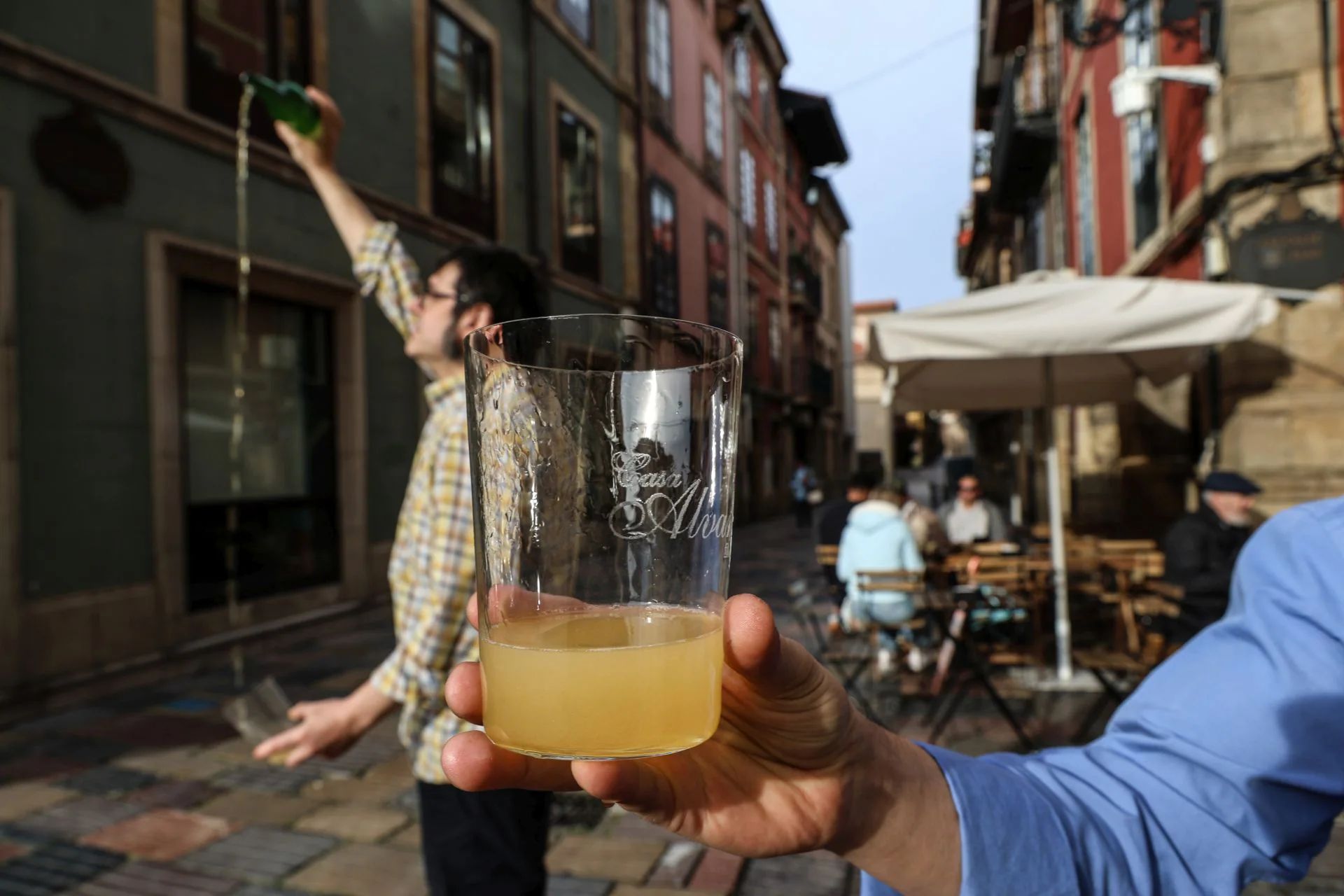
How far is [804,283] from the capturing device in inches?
1249

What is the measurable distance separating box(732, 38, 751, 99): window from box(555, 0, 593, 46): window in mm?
9278

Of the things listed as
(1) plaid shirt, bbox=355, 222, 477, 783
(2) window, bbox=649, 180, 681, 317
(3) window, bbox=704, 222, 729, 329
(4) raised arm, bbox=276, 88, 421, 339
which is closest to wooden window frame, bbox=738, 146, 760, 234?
(3) window, bbox=704, 222, 729, 329

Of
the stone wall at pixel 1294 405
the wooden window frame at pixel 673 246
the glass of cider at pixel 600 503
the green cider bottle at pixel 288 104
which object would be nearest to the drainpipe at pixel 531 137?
the wooden window frame at pixel 673 246

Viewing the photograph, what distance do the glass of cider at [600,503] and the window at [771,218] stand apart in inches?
1053

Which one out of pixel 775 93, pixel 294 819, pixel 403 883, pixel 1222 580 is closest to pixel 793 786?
pixel 403 883

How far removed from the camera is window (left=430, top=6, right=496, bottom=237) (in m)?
10.5

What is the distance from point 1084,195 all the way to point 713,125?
34.0 feet

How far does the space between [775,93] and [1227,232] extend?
24.2 meters

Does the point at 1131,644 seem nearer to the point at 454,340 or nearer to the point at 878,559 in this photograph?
the point at 878,559

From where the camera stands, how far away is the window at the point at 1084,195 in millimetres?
12438

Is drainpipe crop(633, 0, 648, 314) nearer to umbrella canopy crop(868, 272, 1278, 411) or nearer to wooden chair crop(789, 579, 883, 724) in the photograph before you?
wooden chair crop(789, 579, 883, 724)

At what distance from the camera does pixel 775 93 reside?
93.9 ft

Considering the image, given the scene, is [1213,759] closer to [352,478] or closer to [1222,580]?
[1222,580]

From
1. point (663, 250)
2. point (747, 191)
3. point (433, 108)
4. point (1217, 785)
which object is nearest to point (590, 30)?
point (663, 250)
